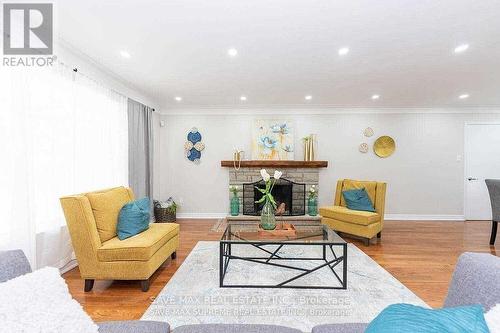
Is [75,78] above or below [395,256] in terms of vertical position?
above

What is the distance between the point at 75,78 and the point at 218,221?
11.2ft

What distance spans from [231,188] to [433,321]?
464 centimetres

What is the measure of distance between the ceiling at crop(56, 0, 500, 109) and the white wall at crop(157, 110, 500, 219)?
1.21 m

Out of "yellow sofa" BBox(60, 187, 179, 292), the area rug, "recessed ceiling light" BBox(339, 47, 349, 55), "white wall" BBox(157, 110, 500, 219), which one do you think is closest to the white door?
"white wall" BBox(157, 110, 500, 219)

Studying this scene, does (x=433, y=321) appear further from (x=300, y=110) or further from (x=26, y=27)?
(x=300, y=110)

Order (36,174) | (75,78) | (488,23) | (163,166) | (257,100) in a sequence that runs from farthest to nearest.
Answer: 1. (163,166)
2. (257,100)
3. (75,78)
4. (36,174)
5. (488,23)

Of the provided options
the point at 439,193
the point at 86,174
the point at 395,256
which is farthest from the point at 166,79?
the point at 439,193

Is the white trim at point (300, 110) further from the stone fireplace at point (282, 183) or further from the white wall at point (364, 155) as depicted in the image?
the stone fireplace at point (282, 183)

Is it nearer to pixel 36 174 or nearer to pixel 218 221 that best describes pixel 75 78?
pixel 36 174

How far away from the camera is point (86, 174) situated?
10.3 feet

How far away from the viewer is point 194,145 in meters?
5.49

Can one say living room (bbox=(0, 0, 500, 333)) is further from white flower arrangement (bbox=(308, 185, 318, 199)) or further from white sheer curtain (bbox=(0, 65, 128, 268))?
white flower arrangement (bbox=(308, 185, 318, 199))

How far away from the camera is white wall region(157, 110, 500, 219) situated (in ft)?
17.7

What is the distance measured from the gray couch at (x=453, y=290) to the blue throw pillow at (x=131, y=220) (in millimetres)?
1571
